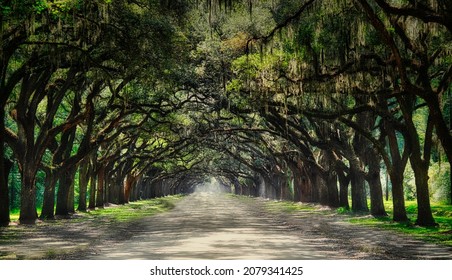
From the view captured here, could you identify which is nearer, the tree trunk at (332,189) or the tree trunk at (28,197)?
the tree trunk at (28,197)

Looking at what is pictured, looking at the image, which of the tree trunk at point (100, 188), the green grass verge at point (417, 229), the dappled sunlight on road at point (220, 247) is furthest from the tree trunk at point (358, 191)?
the tree trunk at point (100, 188)

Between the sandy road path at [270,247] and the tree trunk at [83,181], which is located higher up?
the tree trunk at [83,181]

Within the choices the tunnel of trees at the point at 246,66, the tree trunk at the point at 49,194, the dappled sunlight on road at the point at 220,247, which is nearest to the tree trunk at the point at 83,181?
the tunnel of trees at the point at 246,66

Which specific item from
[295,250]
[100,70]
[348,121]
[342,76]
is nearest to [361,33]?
[342,76]

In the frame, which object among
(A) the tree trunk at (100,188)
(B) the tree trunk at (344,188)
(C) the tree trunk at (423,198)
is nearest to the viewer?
(C) the tree trunk at (423,198)

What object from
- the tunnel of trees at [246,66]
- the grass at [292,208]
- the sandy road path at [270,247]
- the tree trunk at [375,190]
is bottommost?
the sandy road path at [270,247]

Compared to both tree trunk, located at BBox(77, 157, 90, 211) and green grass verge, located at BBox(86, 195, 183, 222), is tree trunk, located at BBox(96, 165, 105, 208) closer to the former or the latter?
green grass verge, located at BBox(86, 195, 183, 222)

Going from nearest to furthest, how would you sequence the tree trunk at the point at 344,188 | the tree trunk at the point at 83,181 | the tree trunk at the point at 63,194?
the tree trunk at the point at 63,194
the tree trunk at the point at 344,188
the tree trunk at the point at 83,181

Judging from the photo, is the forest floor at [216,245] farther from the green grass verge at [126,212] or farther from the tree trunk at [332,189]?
the tree trunk at [332,189]

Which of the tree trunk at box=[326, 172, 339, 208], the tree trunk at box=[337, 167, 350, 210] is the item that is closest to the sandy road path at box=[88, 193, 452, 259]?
the tree trunk at box=[337, 167, 350, 210]

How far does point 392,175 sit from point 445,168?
78.0ft

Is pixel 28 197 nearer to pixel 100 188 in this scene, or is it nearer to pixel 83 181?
pixel 83 181

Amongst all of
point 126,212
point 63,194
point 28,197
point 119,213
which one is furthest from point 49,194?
point 126,212

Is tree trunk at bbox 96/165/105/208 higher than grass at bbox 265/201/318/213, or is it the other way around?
tree trunk at bbox 96/165/105/208
